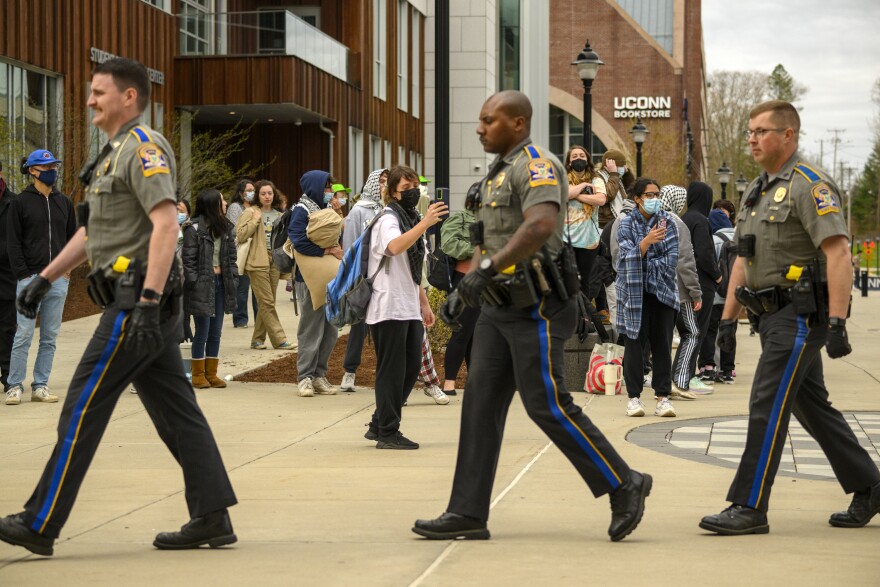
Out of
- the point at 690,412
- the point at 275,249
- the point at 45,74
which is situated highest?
the point at 45,74

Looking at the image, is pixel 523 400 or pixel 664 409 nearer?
pixel 523 400

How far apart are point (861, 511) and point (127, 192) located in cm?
352

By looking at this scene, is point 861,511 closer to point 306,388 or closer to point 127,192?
point 127,192

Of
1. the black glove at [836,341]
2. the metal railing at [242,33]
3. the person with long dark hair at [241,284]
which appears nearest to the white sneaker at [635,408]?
the black glove at [836,341]

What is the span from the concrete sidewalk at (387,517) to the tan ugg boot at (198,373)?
180 cm

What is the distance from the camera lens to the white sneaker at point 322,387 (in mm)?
11867

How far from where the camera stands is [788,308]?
239 inches

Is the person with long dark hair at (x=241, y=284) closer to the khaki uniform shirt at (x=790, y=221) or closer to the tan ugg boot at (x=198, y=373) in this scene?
the tan ugg boot at (x=198, y=373)

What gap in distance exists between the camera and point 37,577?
17.2 feet

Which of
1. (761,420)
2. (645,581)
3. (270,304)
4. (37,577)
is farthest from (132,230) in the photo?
(270,304)

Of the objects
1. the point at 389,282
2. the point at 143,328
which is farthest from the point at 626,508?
the point at 389,282

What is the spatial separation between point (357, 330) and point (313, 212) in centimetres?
125

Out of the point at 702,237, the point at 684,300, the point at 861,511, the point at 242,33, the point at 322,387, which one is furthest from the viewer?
the point at 242,33

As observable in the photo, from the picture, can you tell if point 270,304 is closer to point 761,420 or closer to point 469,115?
point 761,420
